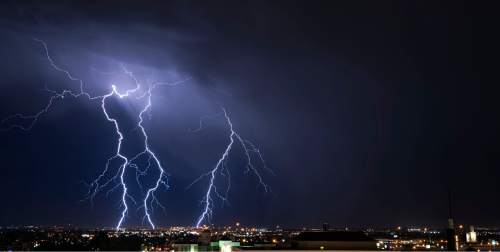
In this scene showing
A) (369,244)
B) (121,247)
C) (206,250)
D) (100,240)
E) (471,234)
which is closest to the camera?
(206,250)

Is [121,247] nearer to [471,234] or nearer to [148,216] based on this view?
[148,216]

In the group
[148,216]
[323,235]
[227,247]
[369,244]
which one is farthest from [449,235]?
[323,235]

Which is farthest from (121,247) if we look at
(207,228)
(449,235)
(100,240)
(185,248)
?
(449,235)

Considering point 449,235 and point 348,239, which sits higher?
point 348,239

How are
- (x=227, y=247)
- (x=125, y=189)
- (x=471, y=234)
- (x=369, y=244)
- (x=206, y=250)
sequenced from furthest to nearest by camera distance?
1. (x=471, y=234)
2. (x=369, y=244)
3. (x=125, y=189)
4. (x=206, y=250)
5. (x=227, y=247)

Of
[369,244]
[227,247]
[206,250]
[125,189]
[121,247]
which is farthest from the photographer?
[121,247]

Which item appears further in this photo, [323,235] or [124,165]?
[323,235]

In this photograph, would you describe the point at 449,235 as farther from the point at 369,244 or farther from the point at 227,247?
the point at 369,244

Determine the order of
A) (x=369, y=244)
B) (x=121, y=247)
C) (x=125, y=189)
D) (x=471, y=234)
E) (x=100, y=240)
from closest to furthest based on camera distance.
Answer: (x=125, y=189)
(x=369, y=244)
(x=471, y=234)
(x=121, y=247)
(x=100, y=240)

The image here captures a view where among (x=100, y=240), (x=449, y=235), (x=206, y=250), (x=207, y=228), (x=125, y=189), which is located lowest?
(x=449, y=235)
